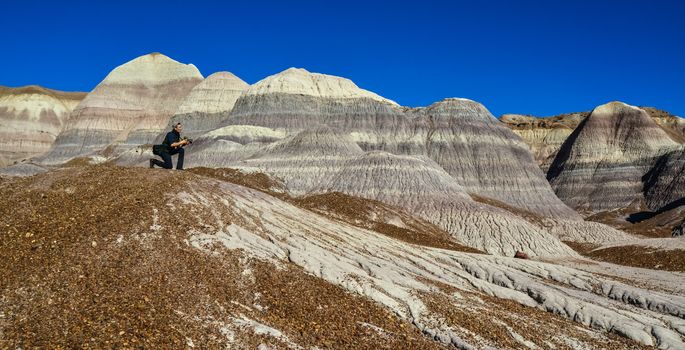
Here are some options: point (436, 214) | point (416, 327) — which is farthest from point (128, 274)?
point (436, 214)

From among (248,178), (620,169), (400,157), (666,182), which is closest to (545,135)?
(620,169)

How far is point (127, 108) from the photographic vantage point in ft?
440

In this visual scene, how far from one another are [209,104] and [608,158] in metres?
81.5

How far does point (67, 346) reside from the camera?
33.1ft

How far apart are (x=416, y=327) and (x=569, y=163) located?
111 m

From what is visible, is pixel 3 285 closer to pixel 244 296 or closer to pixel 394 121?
pixel 244 296

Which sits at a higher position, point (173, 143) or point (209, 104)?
point (209, 104)

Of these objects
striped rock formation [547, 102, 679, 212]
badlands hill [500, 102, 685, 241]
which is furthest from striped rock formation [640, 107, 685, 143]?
striped rock formation [547, 102, 679, 212]

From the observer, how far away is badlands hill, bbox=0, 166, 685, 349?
461 inches

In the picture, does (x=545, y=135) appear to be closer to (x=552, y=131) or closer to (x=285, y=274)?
(x=552, y=131)

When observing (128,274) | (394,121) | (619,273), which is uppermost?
(394,121)

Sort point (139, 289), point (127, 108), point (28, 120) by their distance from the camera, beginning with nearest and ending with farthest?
point (139, 289)
point (127, 108)
point (28, 120)

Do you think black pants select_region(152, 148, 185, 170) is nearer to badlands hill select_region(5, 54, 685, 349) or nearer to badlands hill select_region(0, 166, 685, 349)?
badlands hill select_region(0, 166, 685, 349)

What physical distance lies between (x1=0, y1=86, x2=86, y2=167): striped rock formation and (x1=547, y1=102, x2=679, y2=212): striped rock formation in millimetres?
120887
